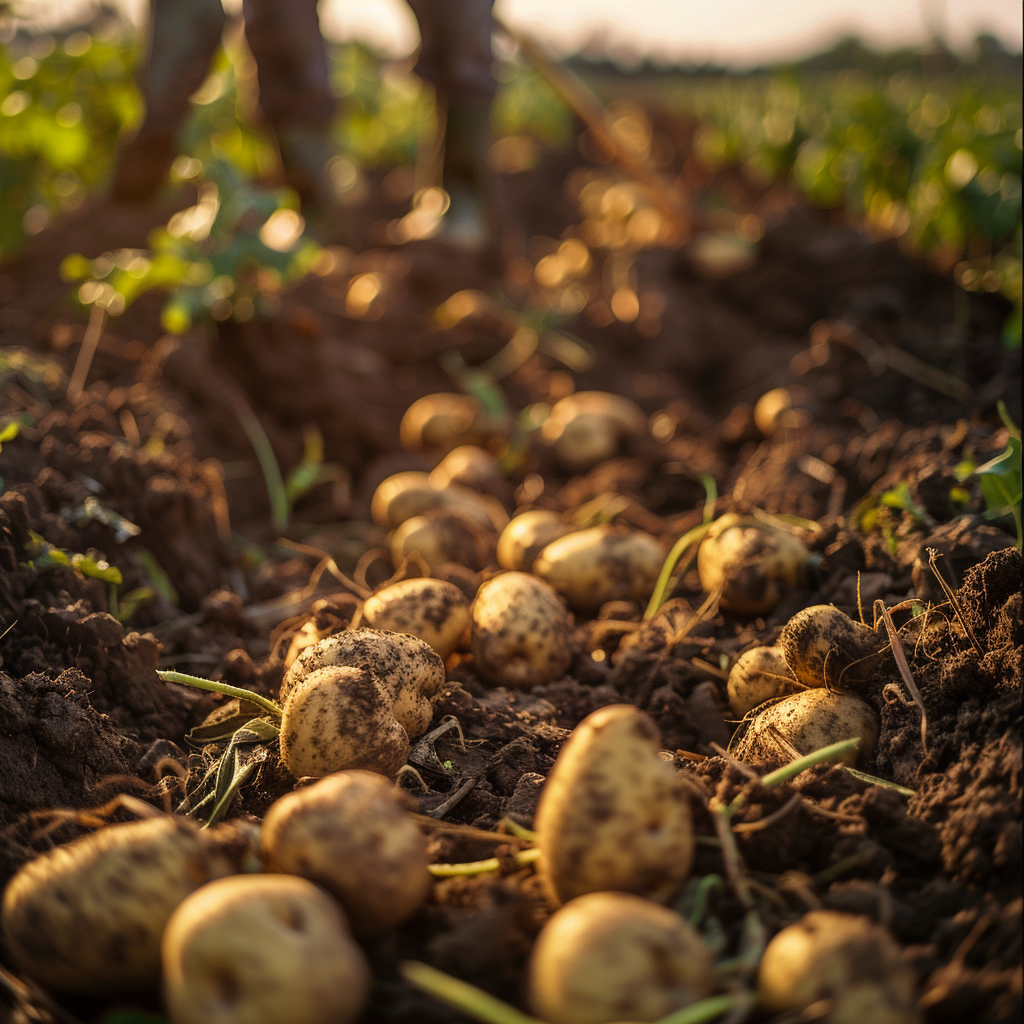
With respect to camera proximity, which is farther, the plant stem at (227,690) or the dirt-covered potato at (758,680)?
the dirt-covered potato at (758,680)

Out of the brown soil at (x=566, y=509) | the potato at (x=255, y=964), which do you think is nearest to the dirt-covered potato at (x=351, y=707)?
the brown soil at (x=566, y=509)

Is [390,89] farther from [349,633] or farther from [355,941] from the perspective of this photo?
[355,941]

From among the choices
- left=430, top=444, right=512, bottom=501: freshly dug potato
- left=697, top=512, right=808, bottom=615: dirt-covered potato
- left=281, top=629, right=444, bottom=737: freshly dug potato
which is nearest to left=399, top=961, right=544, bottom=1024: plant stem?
left=281, top=629, right=444, bottom=737: freshly dug potato

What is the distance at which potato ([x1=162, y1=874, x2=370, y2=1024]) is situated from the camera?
46.8 inches

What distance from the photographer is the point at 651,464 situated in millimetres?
3732

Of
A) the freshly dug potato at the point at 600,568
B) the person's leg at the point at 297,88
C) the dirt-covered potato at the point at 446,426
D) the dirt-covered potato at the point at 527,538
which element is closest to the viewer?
the freshly dug potato at the point at 600,568

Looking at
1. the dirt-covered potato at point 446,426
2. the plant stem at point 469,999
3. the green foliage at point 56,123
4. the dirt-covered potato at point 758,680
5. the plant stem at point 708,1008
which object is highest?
the green foliage at point 56,123

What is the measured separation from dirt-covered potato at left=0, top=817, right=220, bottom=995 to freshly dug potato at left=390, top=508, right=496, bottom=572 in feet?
5.00

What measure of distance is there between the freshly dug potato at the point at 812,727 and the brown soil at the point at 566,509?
0.22ft

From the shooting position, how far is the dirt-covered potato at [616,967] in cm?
119

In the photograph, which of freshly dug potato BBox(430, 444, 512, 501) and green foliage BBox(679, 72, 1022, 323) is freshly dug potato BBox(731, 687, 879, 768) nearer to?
freshly dug potato BBox(430, 444, 512, 501)

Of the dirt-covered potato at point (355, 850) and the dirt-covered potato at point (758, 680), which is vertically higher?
the dirt-covered potato at point (355, 850)

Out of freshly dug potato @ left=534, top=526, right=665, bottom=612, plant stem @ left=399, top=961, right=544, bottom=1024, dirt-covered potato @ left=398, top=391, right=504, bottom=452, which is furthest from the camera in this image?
dirt-covered potato @ left=398, top=391, right=504, bottom=452

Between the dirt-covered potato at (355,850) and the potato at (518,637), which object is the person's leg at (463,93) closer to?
the potato at (518,637)
